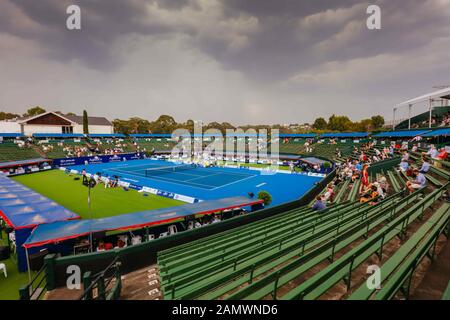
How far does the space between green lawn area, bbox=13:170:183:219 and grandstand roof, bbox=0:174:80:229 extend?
429 cm

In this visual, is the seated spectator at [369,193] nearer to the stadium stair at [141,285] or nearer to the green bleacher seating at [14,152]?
the stadium stair at [141,285]

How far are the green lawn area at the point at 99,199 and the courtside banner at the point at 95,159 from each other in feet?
49.1

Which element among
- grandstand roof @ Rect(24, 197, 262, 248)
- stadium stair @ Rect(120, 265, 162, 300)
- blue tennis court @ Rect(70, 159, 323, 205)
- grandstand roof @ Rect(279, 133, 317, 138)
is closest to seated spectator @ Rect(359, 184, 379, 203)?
grandstand roof @ Rect(24, 197, 262, 248)

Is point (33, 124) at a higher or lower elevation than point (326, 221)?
higher

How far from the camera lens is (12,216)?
12125 mm

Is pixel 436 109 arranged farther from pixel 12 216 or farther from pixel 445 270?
pixel 12 216

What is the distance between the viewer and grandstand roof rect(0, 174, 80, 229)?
1152cm

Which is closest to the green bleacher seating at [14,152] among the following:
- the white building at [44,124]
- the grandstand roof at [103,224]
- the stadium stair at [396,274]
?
the white building at [44,124]

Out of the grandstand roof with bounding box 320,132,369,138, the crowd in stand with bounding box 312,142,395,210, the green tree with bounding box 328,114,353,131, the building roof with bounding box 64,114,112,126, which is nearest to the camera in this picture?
the crowd in stand with bounding box 312,142,395,210

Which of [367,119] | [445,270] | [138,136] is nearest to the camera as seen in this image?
[445,270]

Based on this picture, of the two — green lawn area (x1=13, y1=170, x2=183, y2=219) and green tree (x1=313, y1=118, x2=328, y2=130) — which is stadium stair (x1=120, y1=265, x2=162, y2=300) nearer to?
green lawn area (x1=13, y1=170, x2=183, y2=219)
